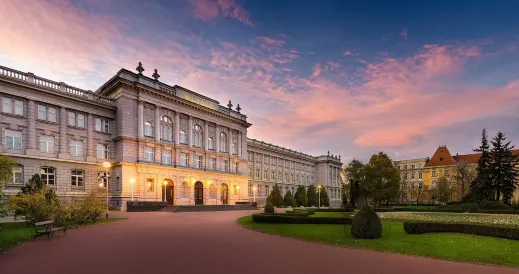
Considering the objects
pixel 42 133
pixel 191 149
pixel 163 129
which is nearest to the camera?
pixel 42 133

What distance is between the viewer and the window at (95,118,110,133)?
142 feet

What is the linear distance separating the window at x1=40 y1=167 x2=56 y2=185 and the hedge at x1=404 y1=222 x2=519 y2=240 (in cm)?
4108

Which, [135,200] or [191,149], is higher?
[191,149]

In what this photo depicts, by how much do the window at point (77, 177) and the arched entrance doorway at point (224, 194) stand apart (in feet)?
80.6

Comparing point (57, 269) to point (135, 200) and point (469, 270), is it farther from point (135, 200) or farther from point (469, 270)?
point (135, 200)

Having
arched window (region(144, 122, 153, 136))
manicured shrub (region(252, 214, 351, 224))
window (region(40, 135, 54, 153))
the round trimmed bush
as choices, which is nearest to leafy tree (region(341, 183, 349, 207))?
manicured shrub (region(252, 214, 351, 224))

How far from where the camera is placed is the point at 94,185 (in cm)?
4166

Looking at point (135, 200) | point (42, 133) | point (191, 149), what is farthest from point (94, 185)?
point (191, 149)

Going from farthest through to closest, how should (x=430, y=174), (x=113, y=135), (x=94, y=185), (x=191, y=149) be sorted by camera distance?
(x=430, y=174)
(x=191, y=149)
(x=113, y=135)
(x=94, y=185)

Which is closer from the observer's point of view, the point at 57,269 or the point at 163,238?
the point at 57,269

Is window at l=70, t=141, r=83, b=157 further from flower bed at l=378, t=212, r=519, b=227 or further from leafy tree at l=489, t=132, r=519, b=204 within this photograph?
leafy tree at l=489, t=132, r=519, b=204

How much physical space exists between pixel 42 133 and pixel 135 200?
1456 centimetres

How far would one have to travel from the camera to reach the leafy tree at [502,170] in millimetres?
47062

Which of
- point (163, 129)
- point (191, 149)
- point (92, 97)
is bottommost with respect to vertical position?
point (191, 149)
